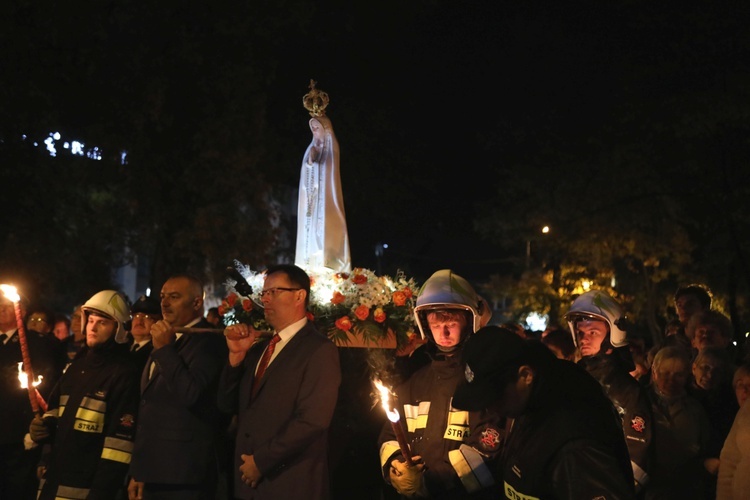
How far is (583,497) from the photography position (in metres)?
2.87

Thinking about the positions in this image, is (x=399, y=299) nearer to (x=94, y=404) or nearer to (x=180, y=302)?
(x=180, y=302)

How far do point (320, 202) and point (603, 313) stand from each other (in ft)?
13.8

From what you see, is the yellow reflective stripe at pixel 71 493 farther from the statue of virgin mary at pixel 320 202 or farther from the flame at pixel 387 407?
the statue of virgin mary at pixel 320 202

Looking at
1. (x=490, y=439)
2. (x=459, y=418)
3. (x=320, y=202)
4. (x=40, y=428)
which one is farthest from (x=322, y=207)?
(x=490, y=439)

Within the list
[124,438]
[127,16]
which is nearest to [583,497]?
[124,438]

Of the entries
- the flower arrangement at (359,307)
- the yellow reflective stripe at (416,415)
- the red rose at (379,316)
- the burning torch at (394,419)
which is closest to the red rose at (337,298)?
the flower arrangement at (359,307)

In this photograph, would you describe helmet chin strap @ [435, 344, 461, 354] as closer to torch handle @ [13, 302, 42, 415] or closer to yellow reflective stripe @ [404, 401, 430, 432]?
yellow reflective stripe @ [404, 401, 430, 432]

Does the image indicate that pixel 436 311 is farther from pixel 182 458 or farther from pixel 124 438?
pixel 124 438

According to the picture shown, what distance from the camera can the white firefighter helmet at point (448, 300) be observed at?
5.43 metres

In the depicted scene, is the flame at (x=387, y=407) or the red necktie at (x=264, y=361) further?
the red necktie at (x=264, y=361)

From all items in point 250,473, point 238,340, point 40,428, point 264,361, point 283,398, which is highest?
point 238,340

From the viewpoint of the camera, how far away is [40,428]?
6.77 m

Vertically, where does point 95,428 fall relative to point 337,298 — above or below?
below

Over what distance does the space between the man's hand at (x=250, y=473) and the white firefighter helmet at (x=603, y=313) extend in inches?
91.5
